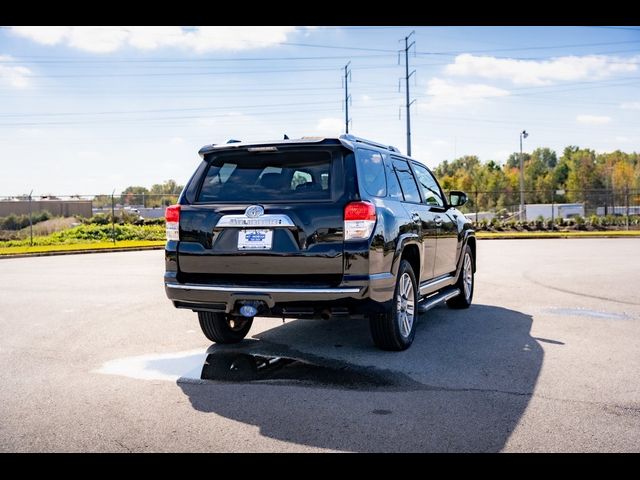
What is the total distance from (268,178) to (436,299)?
277 centimetres

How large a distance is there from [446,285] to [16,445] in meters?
5.63

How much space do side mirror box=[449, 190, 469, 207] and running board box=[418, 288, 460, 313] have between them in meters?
1.18

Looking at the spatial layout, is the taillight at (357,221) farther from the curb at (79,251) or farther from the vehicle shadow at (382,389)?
the curb at (79,251)

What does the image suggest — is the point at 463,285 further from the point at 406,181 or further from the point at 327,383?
the point at 327,383

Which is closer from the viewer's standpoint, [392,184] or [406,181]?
[392,184]

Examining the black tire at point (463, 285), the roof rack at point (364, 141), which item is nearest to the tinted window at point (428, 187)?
the roof rack at point (364, 141)

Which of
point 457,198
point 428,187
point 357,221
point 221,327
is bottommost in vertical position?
point 221,327

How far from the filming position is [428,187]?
8.30 m

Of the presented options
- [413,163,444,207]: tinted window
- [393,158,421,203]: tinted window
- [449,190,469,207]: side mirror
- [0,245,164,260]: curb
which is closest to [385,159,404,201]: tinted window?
[393,158,421,203]: tinted window

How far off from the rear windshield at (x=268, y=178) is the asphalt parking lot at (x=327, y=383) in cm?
155

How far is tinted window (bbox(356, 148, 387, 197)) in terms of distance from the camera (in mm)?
5965

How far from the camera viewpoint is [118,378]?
5582mm

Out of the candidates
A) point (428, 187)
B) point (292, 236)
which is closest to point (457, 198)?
point (428, 187)
